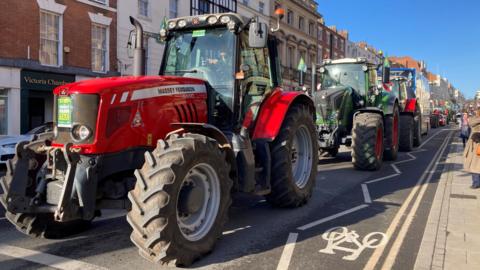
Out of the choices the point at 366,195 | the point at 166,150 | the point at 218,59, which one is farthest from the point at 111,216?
the point at 366,195

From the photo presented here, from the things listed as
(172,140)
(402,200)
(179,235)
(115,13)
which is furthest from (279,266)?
(115,13)

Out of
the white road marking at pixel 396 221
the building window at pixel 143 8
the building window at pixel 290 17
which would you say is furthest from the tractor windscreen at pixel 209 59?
the building window at pixel 290 17

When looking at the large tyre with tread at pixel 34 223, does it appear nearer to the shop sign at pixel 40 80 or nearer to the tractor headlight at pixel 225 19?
the tractor headlight at pixel 225 19

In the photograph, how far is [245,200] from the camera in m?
7.87

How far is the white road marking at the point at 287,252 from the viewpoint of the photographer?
4.81 metres

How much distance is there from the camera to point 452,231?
621cm

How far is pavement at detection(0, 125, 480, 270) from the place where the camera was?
4.84m

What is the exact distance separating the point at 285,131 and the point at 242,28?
1.61m

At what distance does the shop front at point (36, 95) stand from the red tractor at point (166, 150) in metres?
12.1

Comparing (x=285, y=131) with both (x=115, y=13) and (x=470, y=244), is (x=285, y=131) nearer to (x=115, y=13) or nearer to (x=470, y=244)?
(x=470, y=244)

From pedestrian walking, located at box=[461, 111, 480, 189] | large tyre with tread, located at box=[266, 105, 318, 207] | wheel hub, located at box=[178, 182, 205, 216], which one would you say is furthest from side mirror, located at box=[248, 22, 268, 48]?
pedestrian walking, located at box=[461, 111, 480, 189]

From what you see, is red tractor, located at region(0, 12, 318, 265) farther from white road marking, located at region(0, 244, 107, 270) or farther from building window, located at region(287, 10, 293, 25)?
building window, located at region(287, 10, 293, 25)

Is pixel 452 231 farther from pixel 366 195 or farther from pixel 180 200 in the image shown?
pixel 180 200

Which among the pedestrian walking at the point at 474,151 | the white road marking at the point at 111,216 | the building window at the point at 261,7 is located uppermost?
the building window at the point at 261,7
